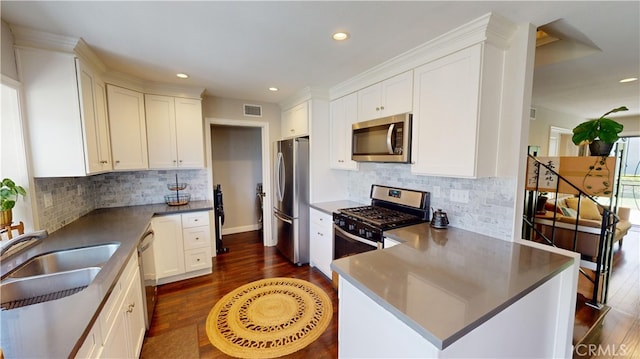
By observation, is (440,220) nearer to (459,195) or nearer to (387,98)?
(459,195)

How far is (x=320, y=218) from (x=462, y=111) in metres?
1.90

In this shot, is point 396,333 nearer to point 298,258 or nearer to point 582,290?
point 298,258

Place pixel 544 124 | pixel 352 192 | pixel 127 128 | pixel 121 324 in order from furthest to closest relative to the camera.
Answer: pixel 544 124 < pixel 352 192 < pixel 127 128 < pixel 121 324

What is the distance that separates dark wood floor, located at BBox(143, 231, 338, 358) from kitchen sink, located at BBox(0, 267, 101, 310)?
34.3 inches

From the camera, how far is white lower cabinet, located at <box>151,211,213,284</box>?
283cm

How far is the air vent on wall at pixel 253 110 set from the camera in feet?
12.4

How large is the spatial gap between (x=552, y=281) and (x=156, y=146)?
3.77 meters

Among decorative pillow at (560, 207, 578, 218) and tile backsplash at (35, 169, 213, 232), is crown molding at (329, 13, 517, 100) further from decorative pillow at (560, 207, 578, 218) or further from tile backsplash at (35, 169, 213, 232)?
decorative pillow at (560, 207, 578, 218)

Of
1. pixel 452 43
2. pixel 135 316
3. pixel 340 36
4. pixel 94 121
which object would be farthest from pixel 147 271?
pixel 452 43

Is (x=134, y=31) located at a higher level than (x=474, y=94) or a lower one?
higher

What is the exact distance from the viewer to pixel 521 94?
5.57 ft

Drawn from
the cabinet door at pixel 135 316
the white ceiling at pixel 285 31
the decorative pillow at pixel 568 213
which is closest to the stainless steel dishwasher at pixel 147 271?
the cabinet door at pixel 135 316

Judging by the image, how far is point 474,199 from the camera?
2029 mm

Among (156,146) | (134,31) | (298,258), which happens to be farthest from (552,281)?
(156,146)
